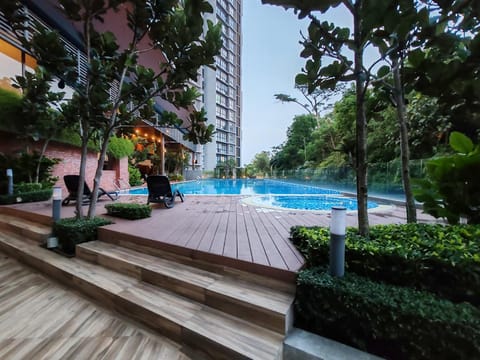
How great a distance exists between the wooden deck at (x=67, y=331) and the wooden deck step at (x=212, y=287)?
1.32 ft

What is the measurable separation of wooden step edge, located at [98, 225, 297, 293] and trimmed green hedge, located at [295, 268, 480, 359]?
8.8 inches

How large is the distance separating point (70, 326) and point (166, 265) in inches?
36.7

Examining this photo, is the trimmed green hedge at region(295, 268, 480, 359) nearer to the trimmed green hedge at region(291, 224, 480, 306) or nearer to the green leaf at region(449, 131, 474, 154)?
the trimmed green hedge at region(291, 224, 480, 306)

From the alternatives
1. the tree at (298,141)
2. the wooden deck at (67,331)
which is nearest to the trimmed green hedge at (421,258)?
the wooden deck at (67,331)

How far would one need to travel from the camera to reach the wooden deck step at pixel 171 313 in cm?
150

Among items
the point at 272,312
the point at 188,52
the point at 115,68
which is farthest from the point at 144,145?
the point at 272,312

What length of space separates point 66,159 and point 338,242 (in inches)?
399

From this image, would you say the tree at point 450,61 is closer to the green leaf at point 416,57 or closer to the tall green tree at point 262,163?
the green leaf at point 416,57

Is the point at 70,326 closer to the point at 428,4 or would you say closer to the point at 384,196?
the point at 428,4

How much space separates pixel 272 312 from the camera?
5.21 ft

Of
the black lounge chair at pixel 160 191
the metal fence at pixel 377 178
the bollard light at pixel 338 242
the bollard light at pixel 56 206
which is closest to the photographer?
the bollard light at pixel 338 242

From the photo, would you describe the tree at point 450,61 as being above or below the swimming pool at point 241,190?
above

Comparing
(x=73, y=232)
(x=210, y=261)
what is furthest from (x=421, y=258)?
(x=73, y=232)

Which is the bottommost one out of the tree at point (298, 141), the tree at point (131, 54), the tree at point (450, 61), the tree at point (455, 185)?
the tree at point (455, 185)
